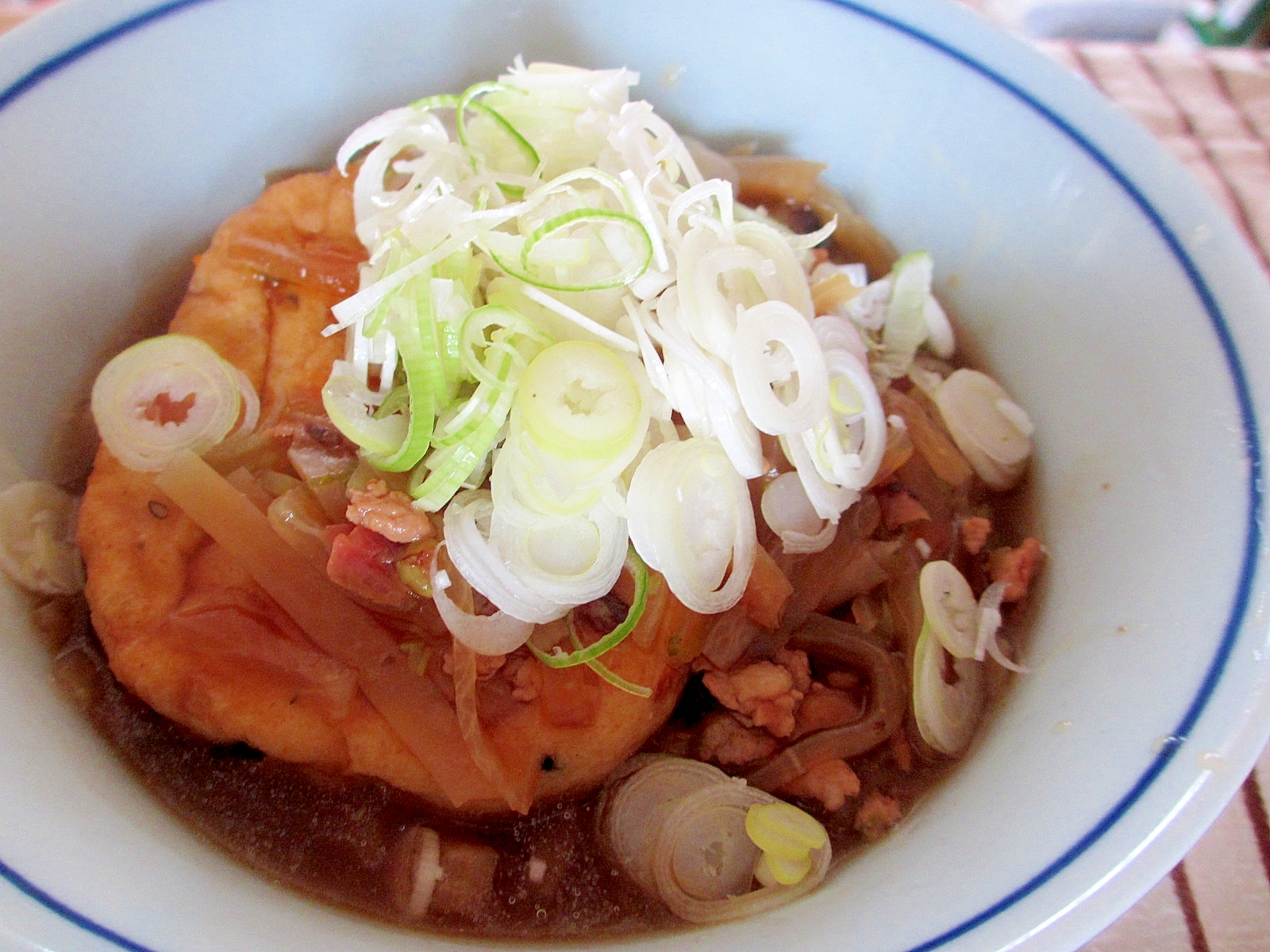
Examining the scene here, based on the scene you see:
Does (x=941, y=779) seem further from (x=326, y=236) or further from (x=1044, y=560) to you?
(x=326, y=236)

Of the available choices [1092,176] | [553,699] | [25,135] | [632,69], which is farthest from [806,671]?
[25,135]

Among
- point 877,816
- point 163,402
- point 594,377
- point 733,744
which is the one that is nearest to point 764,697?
point 733,744

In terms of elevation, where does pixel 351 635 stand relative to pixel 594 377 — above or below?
below

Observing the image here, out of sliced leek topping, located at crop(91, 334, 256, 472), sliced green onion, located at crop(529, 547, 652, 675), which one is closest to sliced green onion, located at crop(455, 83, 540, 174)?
sliced leek topping, located at crop(91, 334, 256, 472)

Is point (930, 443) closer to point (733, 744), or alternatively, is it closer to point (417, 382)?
point (733, 744)

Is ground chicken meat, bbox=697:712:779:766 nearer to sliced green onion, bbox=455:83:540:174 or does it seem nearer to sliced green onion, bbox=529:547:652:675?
sliced green onion, bbox=529:547:652:675

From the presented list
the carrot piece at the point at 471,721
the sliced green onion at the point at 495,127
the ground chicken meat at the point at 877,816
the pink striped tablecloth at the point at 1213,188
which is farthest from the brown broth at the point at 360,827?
the sliced green onion at the point at 495,127

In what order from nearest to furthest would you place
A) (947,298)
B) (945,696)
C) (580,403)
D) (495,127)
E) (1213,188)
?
(580,403) < (945,696) < (495,127) < (947,298) < (1213,188)

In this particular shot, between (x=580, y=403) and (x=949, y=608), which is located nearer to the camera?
(x=580, y=403)
